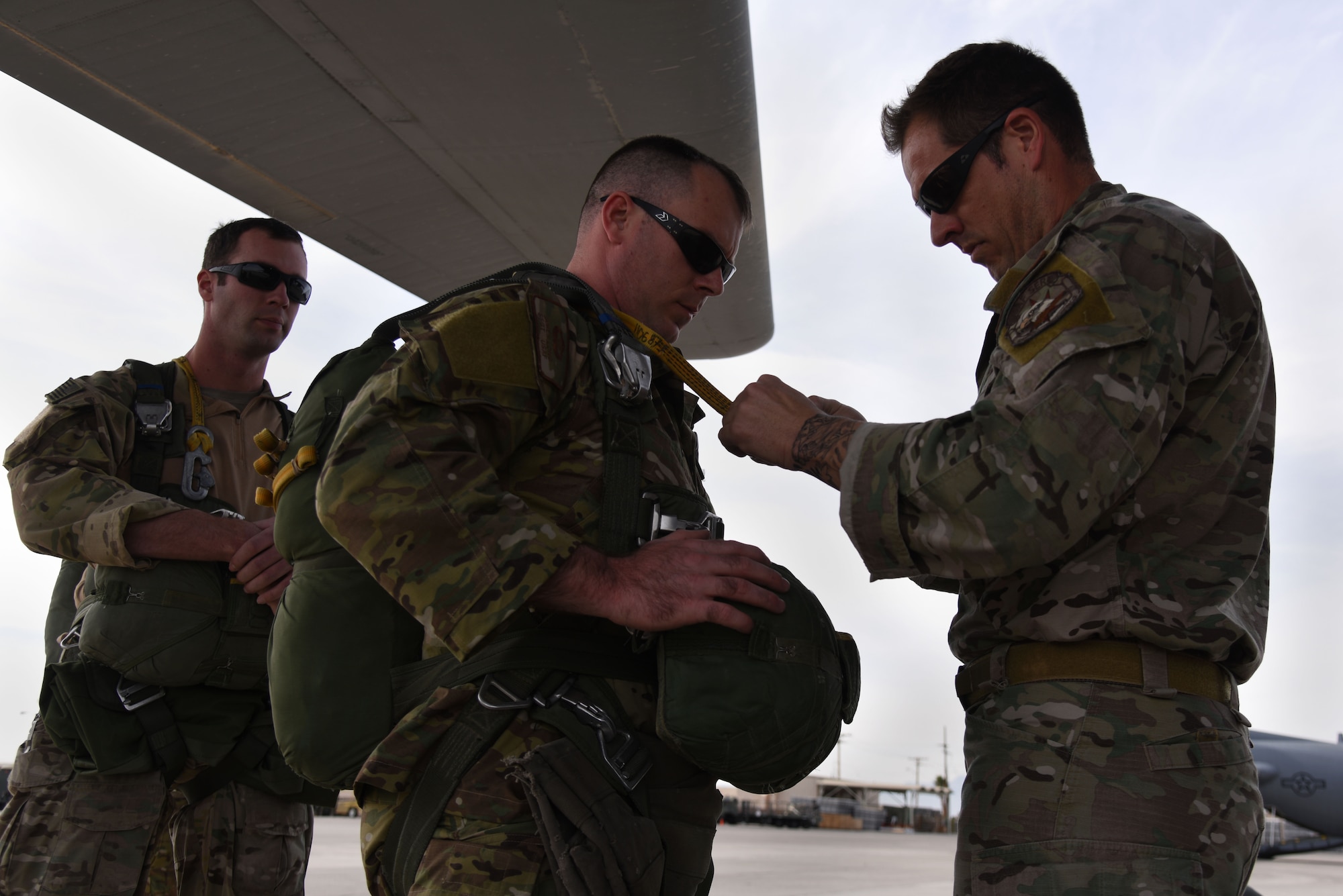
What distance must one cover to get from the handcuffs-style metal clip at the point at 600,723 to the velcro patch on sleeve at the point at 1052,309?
1036 mm

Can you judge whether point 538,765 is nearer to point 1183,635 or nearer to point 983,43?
point 1183,635

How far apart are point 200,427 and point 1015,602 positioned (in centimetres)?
282

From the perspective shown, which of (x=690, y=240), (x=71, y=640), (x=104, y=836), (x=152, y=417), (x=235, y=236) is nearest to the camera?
(x=690, y=240)

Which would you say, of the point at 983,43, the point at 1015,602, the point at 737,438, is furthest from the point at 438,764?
the point at 983,43

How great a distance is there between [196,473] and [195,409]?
0.81ft

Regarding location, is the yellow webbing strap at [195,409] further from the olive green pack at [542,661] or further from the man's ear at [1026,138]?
the man's ear at [1026,138]

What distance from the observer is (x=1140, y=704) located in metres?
1.78

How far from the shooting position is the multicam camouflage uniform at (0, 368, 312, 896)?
295 centimetres

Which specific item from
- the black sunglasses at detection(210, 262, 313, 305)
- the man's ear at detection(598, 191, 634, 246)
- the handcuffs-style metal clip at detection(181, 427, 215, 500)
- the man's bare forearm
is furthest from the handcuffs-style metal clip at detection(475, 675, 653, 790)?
the black sunglasses at detection(210, 262, 313, 305)

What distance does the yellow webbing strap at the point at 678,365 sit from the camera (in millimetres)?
2156

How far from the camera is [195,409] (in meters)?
3.45

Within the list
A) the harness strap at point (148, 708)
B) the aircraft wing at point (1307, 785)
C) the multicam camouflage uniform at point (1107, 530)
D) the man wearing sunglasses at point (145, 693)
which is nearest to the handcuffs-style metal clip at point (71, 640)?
the man wearing sunglasses at point (145, 693)

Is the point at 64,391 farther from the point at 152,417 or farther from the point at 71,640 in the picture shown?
the point at 71,640

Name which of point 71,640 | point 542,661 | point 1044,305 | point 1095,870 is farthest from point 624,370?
point 71,640
